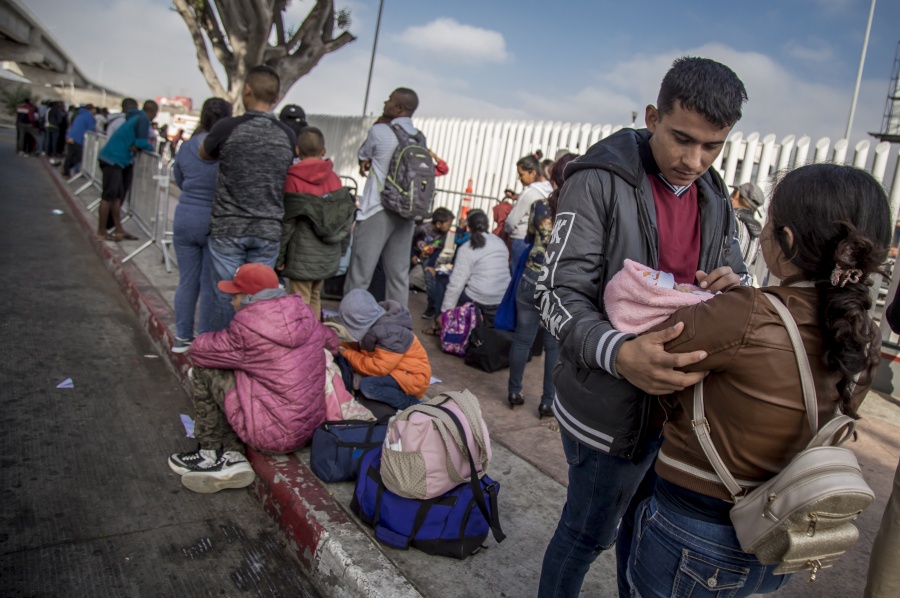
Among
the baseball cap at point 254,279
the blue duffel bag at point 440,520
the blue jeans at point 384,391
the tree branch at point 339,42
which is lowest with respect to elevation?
the blue duffel bag at point 440,520

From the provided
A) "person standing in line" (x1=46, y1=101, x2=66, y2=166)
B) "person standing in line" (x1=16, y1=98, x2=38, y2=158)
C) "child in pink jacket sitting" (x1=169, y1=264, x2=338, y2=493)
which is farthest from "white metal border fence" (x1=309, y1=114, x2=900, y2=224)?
"person standing in line" (x1=16, y1=98, x2=38, y2=158)

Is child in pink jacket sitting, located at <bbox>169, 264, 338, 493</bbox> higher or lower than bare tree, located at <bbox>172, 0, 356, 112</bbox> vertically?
lower

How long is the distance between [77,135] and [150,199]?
7.83 metres

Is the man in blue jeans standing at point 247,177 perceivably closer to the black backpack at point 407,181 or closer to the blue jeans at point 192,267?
the blue jeans at point 192,267

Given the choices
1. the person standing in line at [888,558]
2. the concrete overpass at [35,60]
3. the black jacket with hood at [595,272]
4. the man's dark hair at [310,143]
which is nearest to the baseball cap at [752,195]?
the person standing in line at [888,558]

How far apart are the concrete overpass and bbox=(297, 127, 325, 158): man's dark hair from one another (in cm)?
4058

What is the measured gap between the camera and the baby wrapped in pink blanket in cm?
168

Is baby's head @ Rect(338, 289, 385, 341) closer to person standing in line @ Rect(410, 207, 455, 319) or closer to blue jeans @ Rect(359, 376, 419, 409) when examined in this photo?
blue jeans @ Rect(359, 376, 419, 409)

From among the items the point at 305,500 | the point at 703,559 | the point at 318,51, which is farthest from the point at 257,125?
the point at 318,51

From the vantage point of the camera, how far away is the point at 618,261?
192 centimetres

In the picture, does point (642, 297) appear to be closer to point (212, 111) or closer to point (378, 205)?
point (378, 205)

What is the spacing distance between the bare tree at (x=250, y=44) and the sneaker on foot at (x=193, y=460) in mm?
14317

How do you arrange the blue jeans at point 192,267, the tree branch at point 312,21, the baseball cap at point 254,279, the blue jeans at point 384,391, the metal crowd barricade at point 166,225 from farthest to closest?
the tree branch at point 312,21, the metal crowd barricade at point 166,225, the blue jeans at point 192,267, the blue jeans at point 384,391, the baseball cap at point 254,279

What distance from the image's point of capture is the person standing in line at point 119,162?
8938mm
